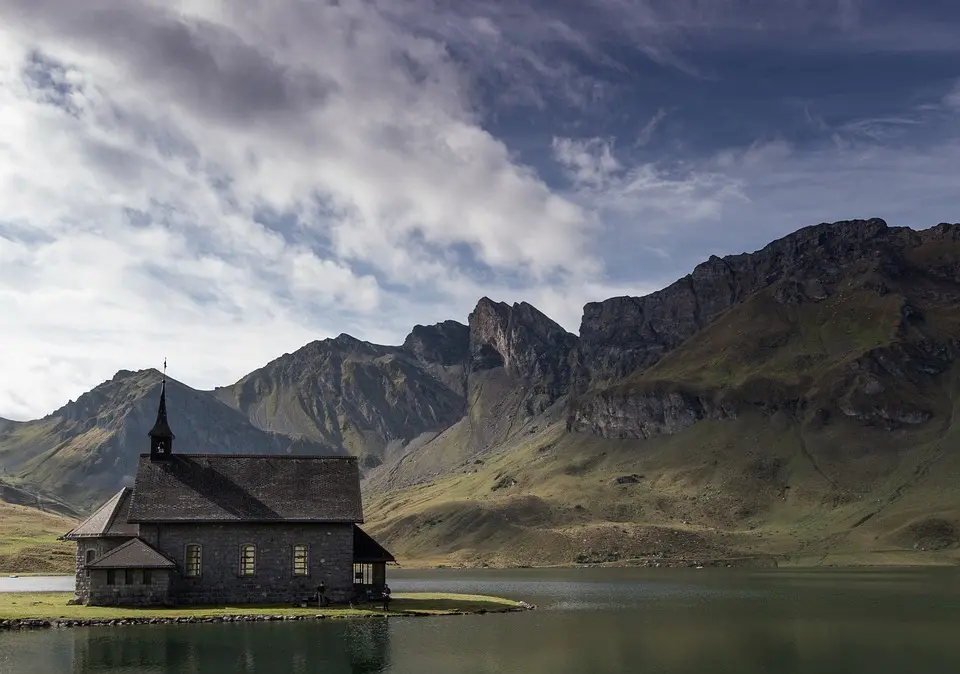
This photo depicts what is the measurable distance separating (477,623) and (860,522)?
165 meters

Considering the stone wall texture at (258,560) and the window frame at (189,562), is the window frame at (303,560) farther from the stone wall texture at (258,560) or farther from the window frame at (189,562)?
the window frame at (189,562)

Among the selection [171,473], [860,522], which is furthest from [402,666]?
[860,522]

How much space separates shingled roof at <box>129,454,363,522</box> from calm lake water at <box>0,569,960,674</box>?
11469 mm

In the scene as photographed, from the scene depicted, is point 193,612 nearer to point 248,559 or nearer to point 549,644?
point 248,559

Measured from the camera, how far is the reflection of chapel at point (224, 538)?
64.1m

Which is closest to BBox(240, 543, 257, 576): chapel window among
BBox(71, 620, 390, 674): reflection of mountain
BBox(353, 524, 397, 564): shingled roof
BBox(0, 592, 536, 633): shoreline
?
BBox(0, 592, 536, 633): shoreline

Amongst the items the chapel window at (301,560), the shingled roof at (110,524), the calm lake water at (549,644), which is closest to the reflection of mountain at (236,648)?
the calm lake water at (549,644)

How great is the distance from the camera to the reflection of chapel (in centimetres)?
6412

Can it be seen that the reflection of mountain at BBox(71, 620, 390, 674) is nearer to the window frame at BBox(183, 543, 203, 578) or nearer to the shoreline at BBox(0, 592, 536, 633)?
the shoreline at BBox(0, 592, 536, 633)

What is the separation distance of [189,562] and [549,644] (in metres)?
29.9

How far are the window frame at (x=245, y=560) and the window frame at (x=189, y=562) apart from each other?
8.60 ft

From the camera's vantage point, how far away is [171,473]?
69375 millimetres

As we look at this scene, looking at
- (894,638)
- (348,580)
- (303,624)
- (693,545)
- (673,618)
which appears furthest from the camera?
(693,545)

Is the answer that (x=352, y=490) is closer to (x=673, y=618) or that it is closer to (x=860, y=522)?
(x=673, y=618)
